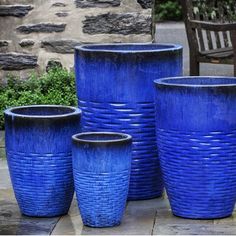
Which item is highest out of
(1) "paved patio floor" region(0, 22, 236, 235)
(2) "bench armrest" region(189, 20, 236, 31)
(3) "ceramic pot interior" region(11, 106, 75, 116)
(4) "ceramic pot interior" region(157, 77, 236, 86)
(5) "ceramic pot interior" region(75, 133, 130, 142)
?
(4) "ceramic pot interior" region(157, 77, 236, 86)

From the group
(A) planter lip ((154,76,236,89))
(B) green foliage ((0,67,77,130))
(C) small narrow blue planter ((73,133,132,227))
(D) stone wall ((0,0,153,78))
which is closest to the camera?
(C) small narrow blue planter ((73,133,132,227))

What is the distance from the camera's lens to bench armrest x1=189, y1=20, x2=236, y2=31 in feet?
32.4

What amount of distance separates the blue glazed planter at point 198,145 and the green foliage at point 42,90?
10.3 feet

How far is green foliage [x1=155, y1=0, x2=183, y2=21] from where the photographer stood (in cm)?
1775

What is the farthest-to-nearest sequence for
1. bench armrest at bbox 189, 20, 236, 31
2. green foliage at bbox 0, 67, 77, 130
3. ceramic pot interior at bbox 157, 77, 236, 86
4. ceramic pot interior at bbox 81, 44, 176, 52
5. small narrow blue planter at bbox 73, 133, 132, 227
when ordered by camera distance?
1. bench armrest at bbox 189, 20, 236, 31
2. green foliage at bbox 0, 67, 77, 130
3. ceramic pot interior at bbox 81, 44, 176, 52
4. ceramic pot interior at bbox 157, 77, 236, 86
5. small narrow blue planter at bbox 73, 133, 132, 227

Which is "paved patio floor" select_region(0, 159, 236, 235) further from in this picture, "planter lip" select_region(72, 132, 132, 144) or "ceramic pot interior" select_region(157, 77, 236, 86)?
"ceramic pot interior" select_region(157, 77, 236, 86)

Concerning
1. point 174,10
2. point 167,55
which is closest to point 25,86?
point 167,55

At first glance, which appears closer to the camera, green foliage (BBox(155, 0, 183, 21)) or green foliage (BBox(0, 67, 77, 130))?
green foliage (BBox(0, 67, 77, 130))

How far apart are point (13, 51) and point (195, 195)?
4.07 meters

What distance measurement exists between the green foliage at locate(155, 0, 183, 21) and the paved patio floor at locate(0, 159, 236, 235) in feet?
38.4

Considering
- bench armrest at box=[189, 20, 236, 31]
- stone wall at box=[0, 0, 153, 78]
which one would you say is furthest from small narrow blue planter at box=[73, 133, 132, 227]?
bench armrest at box=[189, 20, 236, 31]

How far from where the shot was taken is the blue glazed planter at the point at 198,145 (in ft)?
18.7

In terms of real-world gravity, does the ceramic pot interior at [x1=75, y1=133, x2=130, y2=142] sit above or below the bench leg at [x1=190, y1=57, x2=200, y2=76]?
above

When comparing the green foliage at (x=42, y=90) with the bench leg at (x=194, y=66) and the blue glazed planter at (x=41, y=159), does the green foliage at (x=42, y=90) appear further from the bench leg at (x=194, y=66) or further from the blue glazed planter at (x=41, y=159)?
the blue glazed planter at (x=41, y=159)
